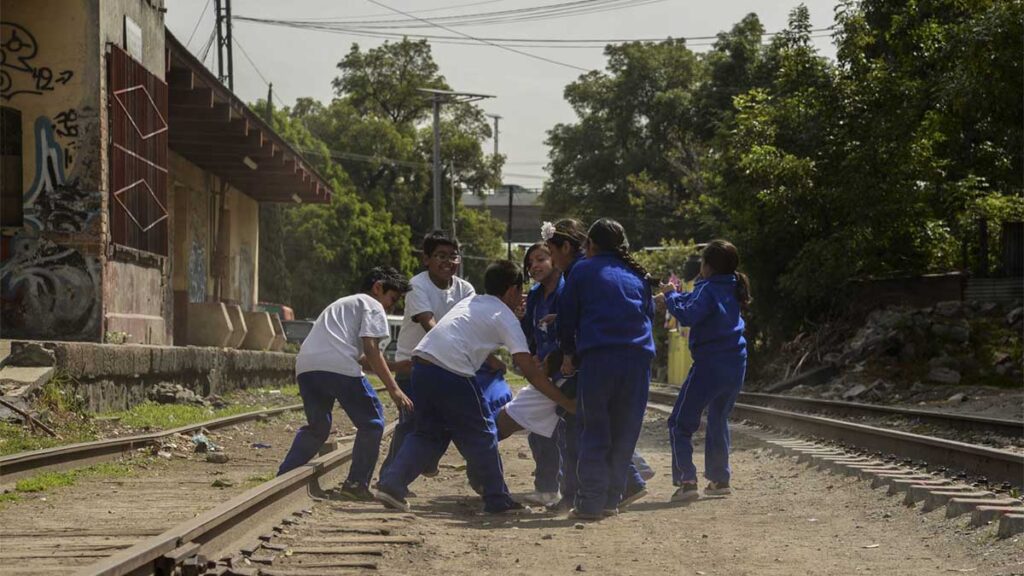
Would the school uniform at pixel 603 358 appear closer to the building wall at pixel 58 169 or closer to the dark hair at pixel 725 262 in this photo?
the dark hair at pixel 725 262

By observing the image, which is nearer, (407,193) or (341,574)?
(341,574)

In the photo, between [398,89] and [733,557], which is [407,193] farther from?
[733,557]

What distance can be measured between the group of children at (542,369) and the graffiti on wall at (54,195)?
30.4 feet

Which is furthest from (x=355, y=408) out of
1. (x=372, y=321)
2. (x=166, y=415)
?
(x=166, y=415)

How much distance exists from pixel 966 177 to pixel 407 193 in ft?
134

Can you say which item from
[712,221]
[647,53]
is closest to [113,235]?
[712,221]

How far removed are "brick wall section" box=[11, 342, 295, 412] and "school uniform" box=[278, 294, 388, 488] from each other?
5.88 metres

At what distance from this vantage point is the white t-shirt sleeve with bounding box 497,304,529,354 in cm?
754

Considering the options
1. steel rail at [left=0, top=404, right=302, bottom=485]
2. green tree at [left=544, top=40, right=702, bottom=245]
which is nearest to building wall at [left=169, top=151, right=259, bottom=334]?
steel rail at [left=0, top=404, right=302, bottom=485]

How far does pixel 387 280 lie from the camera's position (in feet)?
28.6

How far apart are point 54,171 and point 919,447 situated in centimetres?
1091

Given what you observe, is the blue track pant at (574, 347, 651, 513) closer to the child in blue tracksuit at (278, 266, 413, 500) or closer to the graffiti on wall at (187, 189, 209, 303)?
the child in blue tracksuit at (278, 266, 413, 500)

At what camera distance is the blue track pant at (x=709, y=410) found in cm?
891

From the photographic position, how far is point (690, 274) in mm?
9820
